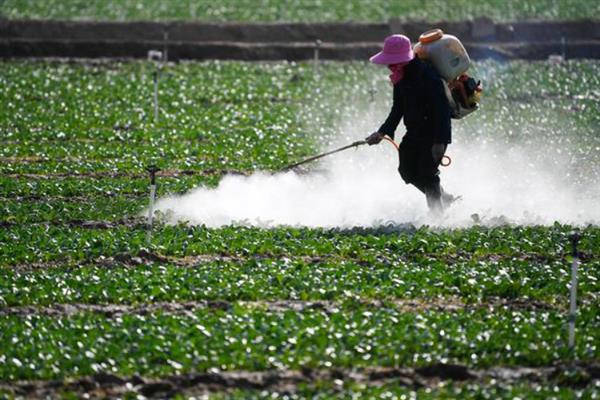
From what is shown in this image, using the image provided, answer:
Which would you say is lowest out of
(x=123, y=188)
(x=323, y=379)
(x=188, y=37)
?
(x=323, y=379)

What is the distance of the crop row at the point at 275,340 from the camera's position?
10625 mm

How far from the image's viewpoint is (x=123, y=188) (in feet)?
59.8

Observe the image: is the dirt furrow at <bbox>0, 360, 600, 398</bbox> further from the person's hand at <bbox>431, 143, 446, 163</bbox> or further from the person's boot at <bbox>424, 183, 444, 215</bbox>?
the person's boot at <bbox>424, 183, 444, 215</bbox>

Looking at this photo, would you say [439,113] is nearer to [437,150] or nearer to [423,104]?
[423,104]

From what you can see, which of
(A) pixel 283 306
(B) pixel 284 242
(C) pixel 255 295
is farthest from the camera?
(B) pixel 284 242

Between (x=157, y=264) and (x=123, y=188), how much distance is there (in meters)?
4.61

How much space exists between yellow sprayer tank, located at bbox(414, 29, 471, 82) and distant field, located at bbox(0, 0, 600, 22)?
2450cm

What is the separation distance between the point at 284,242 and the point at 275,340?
3628mm

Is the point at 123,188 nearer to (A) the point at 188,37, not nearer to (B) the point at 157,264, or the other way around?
(B) the point at 157,264

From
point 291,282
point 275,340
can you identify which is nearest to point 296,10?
point 291,282

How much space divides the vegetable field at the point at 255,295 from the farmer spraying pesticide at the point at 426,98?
0.70m

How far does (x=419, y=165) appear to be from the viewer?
15.8 m

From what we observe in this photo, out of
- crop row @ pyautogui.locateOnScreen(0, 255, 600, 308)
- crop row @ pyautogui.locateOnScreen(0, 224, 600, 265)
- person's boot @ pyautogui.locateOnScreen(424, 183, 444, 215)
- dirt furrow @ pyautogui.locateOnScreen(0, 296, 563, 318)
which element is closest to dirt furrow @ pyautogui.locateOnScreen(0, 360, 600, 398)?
dirt furrow @ pyautogui.locateOnScreen(0, 296, 563, 318)

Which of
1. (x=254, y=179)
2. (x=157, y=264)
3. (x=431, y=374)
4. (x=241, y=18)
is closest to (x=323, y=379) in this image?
(x=431, y=374)
